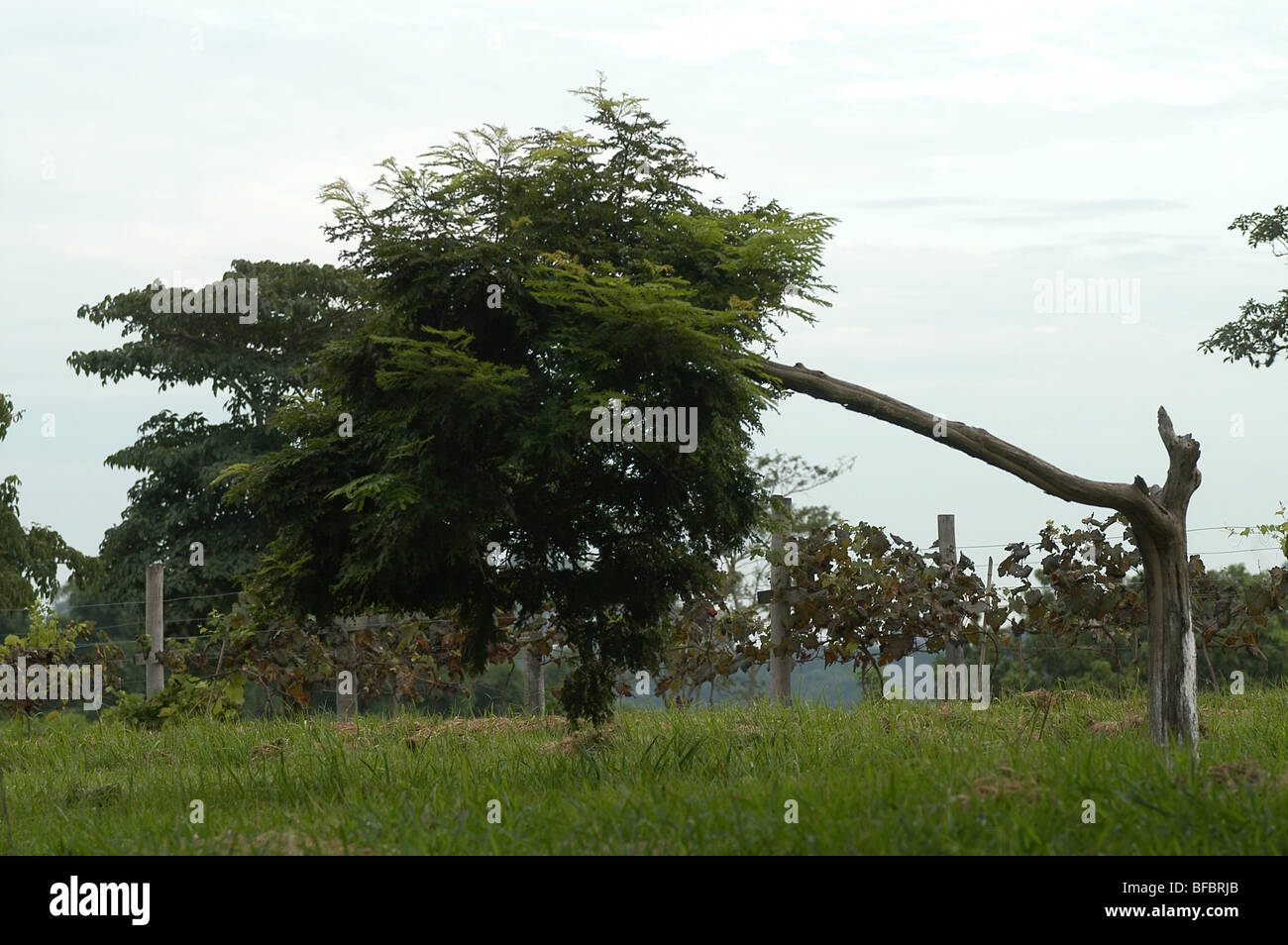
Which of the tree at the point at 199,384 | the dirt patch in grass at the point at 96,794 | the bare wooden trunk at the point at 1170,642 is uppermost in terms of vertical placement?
the tree at the point at 199,384

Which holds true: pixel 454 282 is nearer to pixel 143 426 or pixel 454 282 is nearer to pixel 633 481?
pixel 633 481

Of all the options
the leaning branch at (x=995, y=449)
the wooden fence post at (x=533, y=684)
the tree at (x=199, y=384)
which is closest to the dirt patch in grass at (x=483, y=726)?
the wooden fence post at (x=533, y=684)

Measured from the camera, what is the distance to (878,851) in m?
4.71

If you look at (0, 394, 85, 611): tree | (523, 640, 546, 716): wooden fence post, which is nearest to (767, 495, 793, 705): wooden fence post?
(523, 640, 546, 716): wooden fence post

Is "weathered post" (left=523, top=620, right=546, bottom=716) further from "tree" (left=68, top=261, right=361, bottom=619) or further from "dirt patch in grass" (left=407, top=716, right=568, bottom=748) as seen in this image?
"tree" (left=68, top=261, right=361, bottom=619)

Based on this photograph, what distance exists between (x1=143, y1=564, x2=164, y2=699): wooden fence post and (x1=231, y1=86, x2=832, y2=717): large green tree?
27.2 ft

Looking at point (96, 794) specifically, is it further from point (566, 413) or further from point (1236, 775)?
point (1236, 775)

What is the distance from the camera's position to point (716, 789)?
→ 608 centimetres

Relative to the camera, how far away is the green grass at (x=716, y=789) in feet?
16.4

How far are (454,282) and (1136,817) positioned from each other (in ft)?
14.4

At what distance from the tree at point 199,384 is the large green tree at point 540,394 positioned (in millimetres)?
20166

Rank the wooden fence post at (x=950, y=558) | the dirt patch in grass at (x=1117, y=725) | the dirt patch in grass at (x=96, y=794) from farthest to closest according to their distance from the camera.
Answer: the wooden fence post at (x=950, y=558), the dirt patch in grass at (x=1117, y=725), the dirt patch in grass at (x=96, y=794)

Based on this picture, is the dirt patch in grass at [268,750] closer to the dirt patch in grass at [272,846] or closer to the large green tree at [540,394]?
the large green tree at [540,394]

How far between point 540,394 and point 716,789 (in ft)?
7.72
